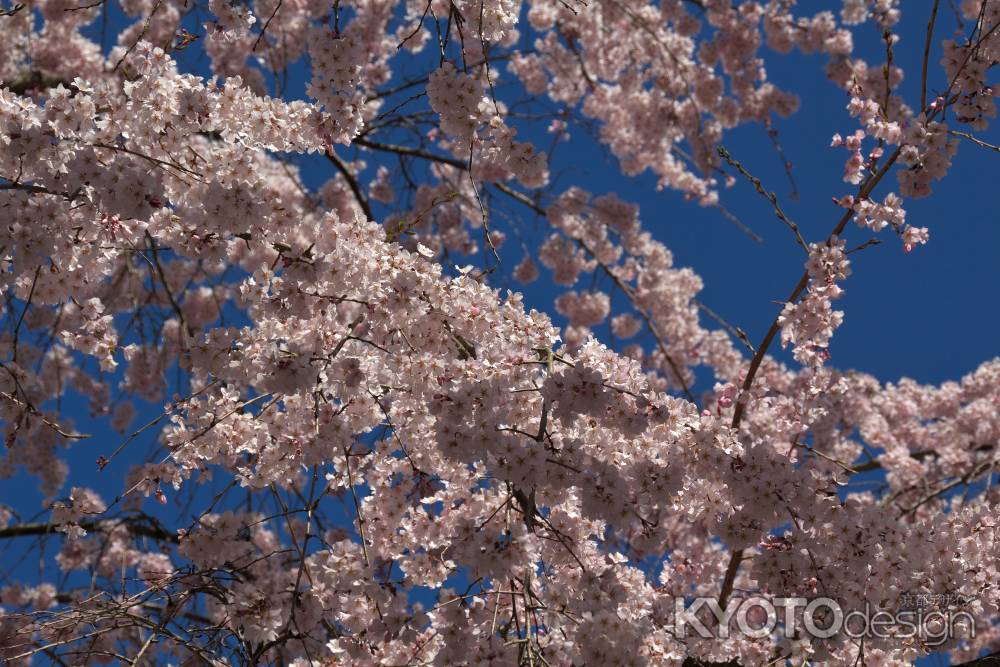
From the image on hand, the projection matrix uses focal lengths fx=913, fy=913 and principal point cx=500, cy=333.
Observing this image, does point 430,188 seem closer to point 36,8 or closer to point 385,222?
point 385,222

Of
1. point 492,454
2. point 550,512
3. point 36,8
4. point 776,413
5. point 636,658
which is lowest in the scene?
point 636,658

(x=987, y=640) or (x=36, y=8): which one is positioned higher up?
(x=36, y=8)

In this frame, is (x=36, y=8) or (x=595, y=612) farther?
(x=36, y=8)

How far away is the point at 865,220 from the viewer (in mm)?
3951

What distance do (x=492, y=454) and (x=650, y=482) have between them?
0.75 m

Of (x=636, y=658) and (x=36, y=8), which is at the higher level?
(x=36, y=8)

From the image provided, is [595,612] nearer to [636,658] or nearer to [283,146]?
[636,658]

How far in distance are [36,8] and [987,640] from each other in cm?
1068

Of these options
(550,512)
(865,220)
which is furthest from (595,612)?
(865,220)

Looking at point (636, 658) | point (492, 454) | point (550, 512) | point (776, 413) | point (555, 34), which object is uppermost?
point (555, 34)

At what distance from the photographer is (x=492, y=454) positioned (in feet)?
10.9

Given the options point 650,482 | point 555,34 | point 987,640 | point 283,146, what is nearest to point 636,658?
point 650,482

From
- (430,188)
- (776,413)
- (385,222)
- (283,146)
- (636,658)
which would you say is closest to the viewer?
(636,658)

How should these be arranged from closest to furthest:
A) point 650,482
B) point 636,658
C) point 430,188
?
point 636,658, point 650,482, point 430,188
